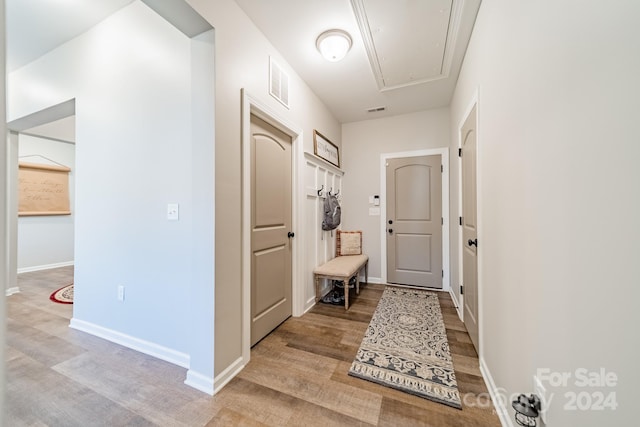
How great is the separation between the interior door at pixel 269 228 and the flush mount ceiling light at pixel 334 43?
0.84 m

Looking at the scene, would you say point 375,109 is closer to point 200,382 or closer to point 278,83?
point 278,83

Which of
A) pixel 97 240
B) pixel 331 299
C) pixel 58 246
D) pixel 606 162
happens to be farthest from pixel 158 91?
pixel 58 246

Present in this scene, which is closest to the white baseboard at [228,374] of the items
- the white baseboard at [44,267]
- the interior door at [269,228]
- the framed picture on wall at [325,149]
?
the interior door at [269,228]

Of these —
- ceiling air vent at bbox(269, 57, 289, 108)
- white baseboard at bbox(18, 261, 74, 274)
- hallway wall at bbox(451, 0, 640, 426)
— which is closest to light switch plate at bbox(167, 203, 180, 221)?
ceiling air vent at bbox(269, 57, 289, 108)

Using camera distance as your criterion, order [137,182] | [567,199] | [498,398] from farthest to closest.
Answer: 1. [137,182]
2. [498,398]
3. [567,199]

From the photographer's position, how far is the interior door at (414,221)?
11.5 feet

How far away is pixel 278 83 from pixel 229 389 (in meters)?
2.52

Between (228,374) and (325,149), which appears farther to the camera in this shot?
(325,149)

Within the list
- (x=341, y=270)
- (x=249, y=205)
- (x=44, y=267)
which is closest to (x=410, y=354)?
(x=341, y=270)

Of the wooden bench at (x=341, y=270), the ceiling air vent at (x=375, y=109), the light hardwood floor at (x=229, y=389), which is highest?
the ceiling air vent at (x=375, y=109)

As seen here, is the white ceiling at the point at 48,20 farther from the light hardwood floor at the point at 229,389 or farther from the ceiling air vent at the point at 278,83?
the light hardwood floor at the point at 229,389

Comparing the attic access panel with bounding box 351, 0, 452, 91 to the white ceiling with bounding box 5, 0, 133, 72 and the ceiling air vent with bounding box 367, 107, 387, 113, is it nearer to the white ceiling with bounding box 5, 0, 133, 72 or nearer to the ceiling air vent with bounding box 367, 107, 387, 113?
the ceiling air vent with bounding box 367, 107, 387, 113

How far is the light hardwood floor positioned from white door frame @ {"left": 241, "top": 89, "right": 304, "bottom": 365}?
1.17ft

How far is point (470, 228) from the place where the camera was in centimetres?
210
